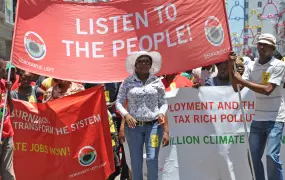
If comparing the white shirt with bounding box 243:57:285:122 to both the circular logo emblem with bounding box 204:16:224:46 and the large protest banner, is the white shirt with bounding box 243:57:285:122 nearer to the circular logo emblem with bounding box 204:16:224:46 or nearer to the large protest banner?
the circular logo emblem with bounding box 204:16:224:46

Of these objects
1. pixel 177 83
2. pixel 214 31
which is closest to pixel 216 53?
pixel 214 31

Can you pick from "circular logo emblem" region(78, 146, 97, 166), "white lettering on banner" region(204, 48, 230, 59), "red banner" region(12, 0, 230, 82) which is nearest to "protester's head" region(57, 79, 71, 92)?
"red banner" region(12, 0, 230, 82)

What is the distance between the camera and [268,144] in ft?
21.0

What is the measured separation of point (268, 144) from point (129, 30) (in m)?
2.29

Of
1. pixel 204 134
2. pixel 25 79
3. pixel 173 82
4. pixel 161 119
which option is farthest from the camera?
pixel 173 82

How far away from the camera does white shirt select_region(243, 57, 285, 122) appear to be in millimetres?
6348

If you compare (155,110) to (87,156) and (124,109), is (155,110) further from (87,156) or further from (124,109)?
(87,156)

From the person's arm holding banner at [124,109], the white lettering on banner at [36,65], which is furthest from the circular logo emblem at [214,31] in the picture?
the white lettering on banner at [36,65]

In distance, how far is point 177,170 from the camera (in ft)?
24.9

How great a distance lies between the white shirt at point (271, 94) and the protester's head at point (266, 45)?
3.8 inches

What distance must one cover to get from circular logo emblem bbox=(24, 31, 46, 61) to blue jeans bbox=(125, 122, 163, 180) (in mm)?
1394

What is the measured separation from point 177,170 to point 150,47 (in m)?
1.69

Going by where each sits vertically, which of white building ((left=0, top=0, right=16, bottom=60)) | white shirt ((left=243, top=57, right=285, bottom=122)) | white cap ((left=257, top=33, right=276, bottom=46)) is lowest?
white shirt ((left=243, top=57, right=285, bottom=122))

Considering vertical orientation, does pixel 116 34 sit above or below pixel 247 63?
above
